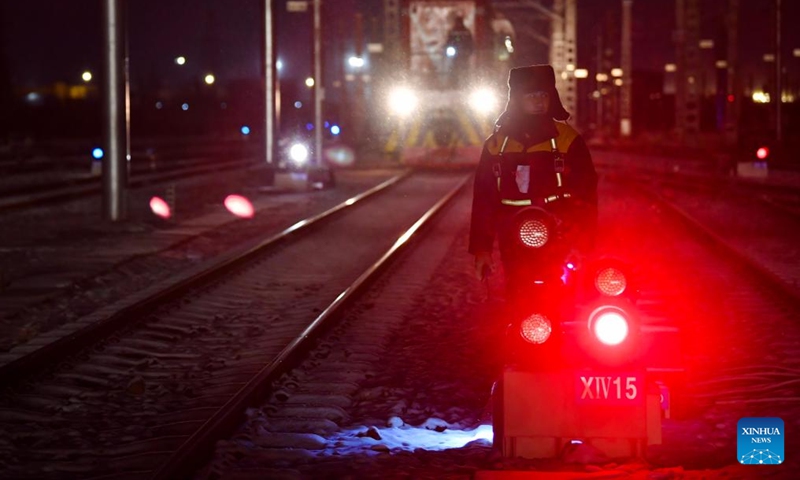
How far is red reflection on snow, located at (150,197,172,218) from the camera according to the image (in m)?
25.5

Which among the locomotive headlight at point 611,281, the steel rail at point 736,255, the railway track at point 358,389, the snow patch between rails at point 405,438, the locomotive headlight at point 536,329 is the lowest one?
the snow patch between rails at point 405,438

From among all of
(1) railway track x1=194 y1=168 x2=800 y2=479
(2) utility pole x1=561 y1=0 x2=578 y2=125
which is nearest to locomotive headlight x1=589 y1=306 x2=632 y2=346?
(1) railway track x1=194 y1=168 x2=800 y2=479

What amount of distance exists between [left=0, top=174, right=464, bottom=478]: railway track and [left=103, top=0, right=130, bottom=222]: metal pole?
18.5ft

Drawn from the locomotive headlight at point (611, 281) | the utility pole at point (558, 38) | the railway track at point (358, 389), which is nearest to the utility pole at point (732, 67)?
the utility pole at point (558, 38)

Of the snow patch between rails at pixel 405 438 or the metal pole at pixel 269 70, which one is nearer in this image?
the snow patch between rails at pixel 405 438

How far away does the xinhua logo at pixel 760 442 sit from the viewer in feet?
21.2

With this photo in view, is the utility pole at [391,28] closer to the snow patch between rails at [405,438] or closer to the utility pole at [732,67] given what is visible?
the utility pole at [732,67]

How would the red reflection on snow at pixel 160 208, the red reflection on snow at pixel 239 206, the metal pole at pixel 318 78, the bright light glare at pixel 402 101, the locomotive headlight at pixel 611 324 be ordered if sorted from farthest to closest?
1. the bright light glare at pixel 402 101
2. the metal pole at pixel 318 78
3. the red reflection on snow at pixel 239 206
4. the red reflection on snow at pixel 160 208
5. the locomotive headlight at pixel 611 324

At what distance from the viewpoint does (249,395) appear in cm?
814

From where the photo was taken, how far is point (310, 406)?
8.24m

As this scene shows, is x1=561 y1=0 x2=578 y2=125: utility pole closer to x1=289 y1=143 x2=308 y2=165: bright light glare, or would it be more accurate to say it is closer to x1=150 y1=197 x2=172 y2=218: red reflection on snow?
x1=289 y1=143 x2=308 y2=165: bright light glare

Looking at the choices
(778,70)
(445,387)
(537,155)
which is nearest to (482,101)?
(778,70)

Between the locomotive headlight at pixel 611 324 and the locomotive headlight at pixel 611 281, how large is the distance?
0.36 feet

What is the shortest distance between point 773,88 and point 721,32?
4145 centimetres
